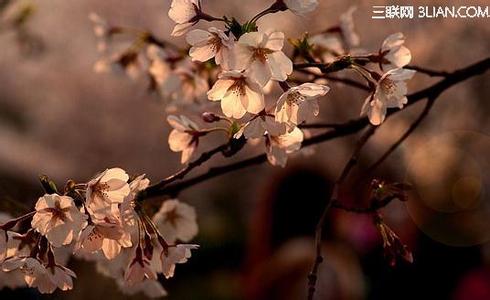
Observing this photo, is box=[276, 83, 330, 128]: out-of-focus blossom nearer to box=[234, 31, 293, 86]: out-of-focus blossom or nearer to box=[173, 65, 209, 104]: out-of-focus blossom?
box=[234, 31, 293, 86]: out-of-focus blossom

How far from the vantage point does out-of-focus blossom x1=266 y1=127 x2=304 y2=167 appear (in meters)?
1.08

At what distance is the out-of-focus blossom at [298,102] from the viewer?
938 mm

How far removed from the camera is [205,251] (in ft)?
24.3

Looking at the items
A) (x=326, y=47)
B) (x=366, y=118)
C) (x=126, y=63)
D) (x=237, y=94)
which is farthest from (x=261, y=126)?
(x=126, y=63)

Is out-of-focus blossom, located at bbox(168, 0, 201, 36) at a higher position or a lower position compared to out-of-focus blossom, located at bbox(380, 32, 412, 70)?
higher

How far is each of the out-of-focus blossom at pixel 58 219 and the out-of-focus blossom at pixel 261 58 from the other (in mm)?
243

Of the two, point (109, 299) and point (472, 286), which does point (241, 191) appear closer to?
point (109, 299)

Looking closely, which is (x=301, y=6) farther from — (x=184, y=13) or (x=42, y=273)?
(x=42, y=273)

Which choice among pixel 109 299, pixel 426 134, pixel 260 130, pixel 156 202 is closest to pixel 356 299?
pixel 426 134

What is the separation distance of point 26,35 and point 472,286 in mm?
2875

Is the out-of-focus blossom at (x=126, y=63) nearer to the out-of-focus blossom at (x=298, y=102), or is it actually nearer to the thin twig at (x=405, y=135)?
the thin twig at (x=405, y=135)

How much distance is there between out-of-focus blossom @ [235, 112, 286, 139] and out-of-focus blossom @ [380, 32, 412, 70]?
0.22 meters

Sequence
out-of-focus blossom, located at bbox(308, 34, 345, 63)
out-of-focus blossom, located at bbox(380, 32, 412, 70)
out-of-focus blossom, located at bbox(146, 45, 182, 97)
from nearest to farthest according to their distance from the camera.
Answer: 1. out-of-focus blossom, located at bbox(380, 32, 412, 70)
2. out-of-focus blossom, located at bbox(308, 34, 345, 63)
3. out-of-focus blossom, located at bbox(146, 45, 182, 97)

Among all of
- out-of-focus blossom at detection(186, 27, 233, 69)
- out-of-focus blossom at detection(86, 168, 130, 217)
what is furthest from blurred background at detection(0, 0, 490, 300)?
out-of-focus blossom at detection(186, 27, 233, 69)
